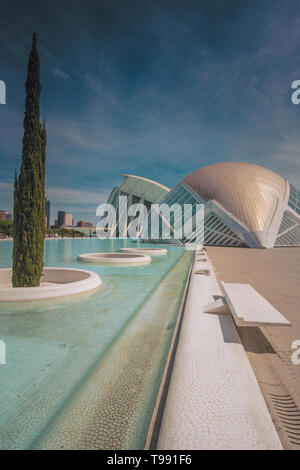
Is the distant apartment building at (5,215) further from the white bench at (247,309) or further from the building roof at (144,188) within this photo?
the white bench at (247,309)

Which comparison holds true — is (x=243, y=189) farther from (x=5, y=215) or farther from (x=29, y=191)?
(x=5, y=215)

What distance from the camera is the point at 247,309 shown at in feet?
8.34

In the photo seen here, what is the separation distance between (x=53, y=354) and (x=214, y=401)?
71.7 inches

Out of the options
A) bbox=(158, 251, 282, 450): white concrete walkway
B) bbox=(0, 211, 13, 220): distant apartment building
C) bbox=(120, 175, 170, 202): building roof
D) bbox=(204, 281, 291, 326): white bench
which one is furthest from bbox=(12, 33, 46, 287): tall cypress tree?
bbox=(0, 211, 13, 220): distant apartment building

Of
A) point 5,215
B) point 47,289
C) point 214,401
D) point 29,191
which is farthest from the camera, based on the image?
point 5,215

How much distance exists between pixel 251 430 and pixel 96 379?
1.34 m

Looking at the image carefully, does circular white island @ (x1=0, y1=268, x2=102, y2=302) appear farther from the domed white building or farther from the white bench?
the domed white building

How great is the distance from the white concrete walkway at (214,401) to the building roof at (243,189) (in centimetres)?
2260

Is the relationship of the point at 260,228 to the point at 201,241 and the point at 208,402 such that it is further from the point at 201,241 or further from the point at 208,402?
the point at 208,402

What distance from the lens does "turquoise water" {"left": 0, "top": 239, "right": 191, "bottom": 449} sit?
5.12 feet

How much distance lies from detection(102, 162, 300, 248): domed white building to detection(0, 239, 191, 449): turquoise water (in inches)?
792

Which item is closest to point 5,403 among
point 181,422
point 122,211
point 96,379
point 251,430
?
point 96,379

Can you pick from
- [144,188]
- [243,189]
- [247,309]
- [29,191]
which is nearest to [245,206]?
[243,189]
